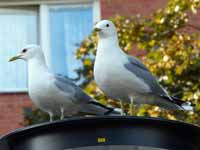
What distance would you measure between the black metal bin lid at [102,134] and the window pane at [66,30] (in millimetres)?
14348

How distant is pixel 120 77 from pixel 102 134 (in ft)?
5.30

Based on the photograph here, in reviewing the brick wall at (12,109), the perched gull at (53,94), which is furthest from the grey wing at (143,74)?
the brick wall at (12,109)

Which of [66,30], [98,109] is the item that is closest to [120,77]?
[98,109]

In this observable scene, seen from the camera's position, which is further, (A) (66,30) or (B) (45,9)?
(A) (66,30)

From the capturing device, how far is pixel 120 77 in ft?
24.4

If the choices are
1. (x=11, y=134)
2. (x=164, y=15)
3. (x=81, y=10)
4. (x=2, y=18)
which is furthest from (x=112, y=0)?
(x=11, y=134)

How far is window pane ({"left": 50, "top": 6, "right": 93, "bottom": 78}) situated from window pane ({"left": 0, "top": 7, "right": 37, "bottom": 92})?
429mm

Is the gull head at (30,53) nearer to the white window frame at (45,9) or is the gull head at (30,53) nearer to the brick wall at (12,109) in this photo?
the brick wall at (12,109)

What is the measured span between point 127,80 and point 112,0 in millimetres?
12634

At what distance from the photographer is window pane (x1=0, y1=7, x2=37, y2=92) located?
2033 cm

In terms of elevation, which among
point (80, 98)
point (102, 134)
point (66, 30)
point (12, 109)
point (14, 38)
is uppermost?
point (66, 30)

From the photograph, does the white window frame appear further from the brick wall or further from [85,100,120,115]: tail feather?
[85,100,120,115]: tail feather

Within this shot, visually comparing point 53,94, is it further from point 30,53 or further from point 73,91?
point 30,53

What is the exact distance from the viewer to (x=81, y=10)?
2058 centimetres
